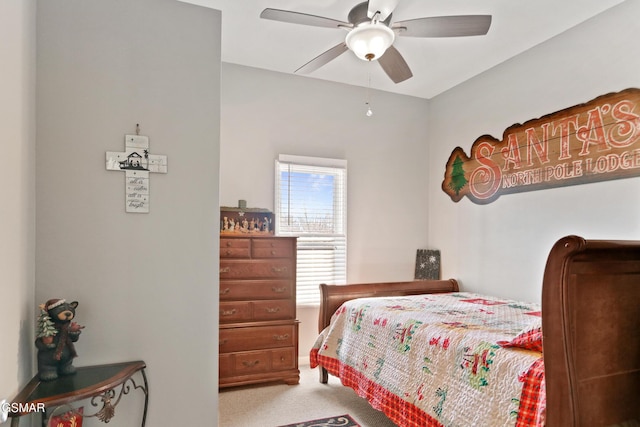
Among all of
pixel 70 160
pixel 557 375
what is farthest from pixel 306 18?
pixel 557 375

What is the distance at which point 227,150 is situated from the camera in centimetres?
369

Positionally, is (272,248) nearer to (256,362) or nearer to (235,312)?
(235,312)

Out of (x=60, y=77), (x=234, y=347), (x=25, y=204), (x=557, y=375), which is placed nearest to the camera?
(x=557, y=375)

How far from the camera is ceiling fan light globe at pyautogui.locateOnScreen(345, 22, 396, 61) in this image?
2.21 m

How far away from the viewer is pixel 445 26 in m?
2.26

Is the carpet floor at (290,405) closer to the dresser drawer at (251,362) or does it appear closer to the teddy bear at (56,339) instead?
the dresser drawer at (251,362)

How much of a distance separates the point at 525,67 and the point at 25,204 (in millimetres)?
3753

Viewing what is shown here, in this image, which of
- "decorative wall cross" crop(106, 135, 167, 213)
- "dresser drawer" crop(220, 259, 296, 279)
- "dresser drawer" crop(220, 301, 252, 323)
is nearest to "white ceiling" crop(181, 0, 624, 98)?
"decorative wall cross" crop(106, 135, 167, 213)

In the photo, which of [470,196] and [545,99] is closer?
[545,99]

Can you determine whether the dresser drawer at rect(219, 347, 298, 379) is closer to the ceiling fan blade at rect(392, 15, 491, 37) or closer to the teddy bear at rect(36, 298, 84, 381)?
the teddy bear at rect(36, 298, 84, 381)

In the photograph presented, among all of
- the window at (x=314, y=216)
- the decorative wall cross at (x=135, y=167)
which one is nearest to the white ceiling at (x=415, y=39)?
the window at (x=314, y=216)

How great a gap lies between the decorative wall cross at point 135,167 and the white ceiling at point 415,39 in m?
1.28

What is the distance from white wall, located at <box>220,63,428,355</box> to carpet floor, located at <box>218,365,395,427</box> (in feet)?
2.50

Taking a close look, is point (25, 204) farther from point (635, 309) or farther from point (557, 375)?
point (635, 309)
